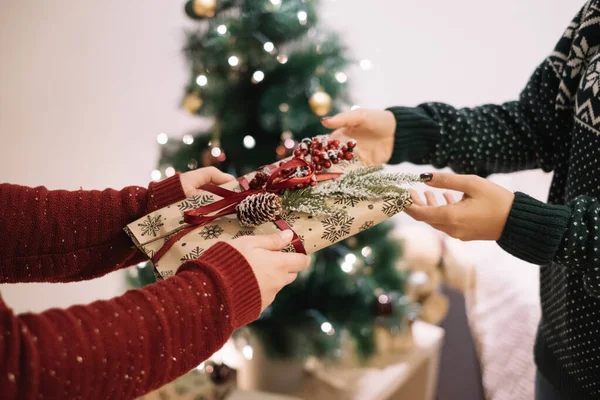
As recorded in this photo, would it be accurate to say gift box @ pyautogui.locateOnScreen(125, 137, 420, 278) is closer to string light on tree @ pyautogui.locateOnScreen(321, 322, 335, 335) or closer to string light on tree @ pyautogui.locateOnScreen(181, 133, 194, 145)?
string light on tree @ pyautogui.locateOnScreen(181, 133, 194, 145)

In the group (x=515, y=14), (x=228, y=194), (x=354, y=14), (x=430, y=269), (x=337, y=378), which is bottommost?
(x=337, y=378)

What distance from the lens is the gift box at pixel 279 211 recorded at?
63 centimetres

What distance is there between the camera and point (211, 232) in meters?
0.65

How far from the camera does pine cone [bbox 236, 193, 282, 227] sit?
24.5 inches

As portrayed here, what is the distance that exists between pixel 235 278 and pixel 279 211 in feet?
0.47

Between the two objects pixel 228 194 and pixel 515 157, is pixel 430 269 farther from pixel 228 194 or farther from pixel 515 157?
pixel 228 194

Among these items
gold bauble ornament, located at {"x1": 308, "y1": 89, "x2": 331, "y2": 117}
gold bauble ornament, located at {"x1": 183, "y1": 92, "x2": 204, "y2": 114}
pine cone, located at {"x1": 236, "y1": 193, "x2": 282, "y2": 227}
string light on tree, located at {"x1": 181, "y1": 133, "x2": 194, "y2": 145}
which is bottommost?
pine cone, located at {"x1": 236, "y1": 193, "x2": 282, "y2": 227}

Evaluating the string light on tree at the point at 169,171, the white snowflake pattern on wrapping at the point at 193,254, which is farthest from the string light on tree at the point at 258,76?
the white snowflake pattern on wrapping at the point at 193,254

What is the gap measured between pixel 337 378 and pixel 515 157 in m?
1.04

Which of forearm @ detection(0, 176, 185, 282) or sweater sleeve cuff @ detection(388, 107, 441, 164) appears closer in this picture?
forearm @ detection(0, 176, 185, 282)

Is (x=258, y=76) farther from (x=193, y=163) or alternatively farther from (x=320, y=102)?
(x=193, y=163)

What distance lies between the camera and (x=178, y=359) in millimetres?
496

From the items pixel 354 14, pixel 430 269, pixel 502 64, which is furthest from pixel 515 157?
pixel 354 14

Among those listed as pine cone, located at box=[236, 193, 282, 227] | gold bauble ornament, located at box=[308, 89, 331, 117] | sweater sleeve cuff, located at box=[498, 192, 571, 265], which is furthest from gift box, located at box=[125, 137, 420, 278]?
gold bauble ornament, located at box=[308, 89, 331, 117]
